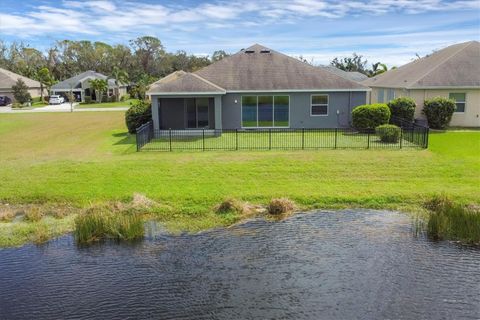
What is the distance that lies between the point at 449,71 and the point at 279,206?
21300mm

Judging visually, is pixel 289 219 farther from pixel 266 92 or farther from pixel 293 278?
pixel 266 92

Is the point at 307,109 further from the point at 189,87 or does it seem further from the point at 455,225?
the point at 455,225

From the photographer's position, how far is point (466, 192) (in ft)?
48.6

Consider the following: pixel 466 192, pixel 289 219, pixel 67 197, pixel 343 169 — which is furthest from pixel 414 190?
pixel 67 197

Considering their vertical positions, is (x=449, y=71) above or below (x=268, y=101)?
above

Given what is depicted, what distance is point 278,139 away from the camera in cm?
2484

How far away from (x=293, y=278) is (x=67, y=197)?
27.8ft

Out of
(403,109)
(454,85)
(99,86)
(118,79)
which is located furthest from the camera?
(118,79)

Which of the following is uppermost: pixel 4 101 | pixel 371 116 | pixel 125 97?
pixel 125 97

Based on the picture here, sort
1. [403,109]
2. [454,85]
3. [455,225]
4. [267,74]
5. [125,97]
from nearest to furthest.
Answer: [455,225] → [403,109] → [454,85] → [267,74] → [125,97]

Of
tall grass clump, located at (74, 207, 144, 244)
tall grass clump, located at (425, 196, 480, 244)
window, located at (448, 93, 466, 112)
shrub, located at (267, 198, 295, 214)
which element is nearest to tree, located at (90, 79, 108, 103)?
window, located at (448, 93, 466, 112)

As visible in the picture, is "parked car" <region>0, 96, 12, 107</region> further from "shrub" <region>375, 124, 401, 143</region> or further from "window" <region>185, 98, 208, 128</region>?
"shrub" <region>375, 124, 401, 143</region>

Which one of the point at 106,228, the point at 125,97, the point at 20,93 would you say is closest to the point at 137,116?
the point at 106,228

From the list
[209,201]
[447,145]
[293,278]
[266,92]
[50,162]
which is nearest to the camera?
[293,278]
